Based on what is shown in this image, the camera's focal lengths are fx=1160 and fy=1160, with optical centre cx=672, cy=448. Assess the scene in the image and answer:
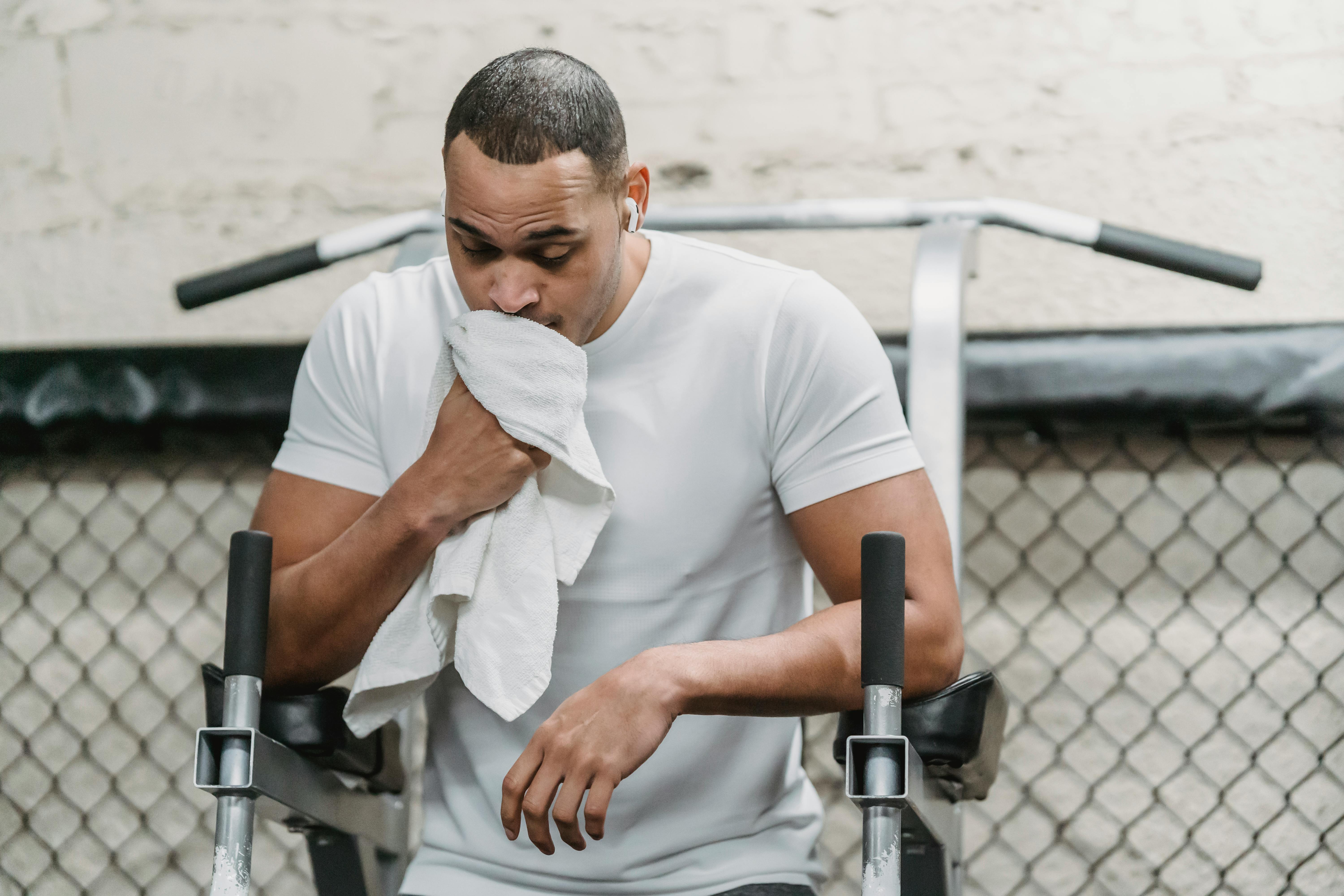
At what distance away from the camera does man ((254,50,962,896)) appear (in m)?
0.89

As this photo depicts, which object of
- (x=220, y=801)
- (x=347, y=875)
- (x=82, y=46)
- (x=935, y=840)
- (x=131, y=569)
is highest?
(x=82, y=46)

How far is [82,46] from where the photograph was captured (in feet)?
5.91

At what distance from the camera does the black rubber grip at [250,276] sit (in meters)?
1.28

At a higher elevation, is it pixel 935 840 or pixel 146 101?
pixel 146 101

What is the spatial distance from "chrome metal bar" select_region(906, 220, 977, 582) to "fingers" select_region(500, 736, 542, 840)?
43 centimetres

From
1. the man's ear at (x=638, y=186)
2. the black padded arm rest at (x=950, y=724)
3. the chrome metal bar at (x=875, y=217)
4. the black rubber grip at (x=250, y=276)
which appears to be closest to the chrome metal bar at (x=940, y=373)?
the chrome metal bar at (x=875, y=217)

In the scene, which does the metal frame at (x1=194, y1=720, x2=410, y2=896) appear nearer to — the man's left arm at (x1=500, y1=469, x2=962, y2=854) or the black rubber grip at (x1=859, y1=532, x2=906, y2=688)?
the man's left arm at (x1=500, y1=469, x2=962, y2=854)

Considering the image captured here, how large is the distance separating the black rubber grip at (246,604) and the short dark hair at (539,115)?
34 cm

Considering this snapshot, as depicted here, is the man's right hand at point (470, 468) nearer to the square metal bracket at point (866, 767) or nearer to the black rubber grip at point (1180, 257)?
the square metal bracket at point (866, 767)

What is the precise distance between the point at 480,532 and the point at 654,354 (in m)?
0.23

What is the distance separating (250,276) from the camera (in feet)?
4.22

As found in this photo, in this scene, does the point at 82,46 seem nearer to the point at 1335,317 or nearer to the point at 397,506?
the point at 397,506

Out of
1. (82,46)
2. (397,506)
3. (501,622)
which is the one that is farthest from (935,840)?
(82,46)

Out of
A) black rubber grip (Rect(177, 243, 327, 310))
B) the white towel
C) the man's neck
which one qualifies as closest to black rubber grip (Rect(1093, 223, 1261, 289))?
the man's neck
